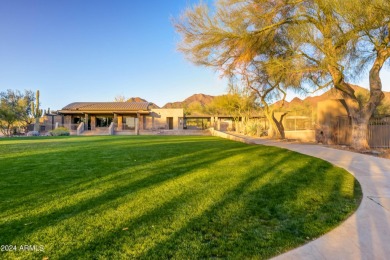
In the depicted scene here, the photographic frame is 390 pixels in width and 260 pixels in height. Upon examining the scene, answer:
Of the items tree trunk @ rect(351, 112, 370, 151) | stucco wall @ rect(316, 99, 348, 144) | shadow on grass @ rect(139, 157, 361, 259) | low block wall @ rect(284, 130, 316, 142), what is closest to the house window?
low block wall @ rect(284, 130, 316, 142)

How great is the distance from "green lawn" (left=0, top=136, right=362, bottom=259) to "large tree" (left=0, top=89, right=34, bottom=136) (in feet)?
119

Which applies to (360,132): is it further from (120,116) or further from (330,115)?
(120,116)

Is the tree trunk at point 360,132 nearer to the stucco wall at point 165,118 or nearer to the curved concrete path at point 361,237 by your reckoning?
the curved concrete path at point 361,237

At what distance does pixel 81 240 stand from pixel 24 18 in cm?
2213

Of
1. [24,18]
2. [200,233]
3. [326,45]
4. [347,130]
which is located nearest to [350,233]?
[200,233]

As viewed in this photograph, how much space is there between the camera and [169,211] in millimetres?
3639

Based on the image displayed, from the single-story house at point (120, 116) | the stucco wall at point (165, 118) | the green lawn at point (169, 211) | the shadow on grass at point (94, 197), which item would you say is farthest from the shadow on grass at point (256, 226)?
the stucco wall at point (165, 118)

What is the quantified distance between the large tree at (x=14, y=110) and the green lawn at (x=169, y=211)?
119 ft

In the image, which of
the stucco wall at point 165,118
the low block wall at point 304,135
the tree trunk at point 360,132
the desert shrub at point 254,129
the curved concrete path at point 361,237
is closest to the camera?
the curved concrete path at point 361,237

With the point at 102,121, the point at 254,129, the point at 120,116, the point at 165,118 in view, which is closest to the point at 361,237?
the point at 254,129

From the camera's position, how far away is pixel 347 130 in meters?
13.2

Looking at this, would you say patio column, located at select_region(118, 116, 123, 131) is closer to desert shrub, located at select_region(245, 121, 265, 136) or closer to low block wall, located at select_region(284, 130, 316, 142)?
desert shrub, located at select_region(245, 121, 265, 136)

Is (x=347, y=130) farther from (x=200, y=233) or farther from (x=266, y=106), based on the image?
(x=200, y=233)

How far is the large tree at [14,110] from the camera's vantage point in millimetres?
35400
